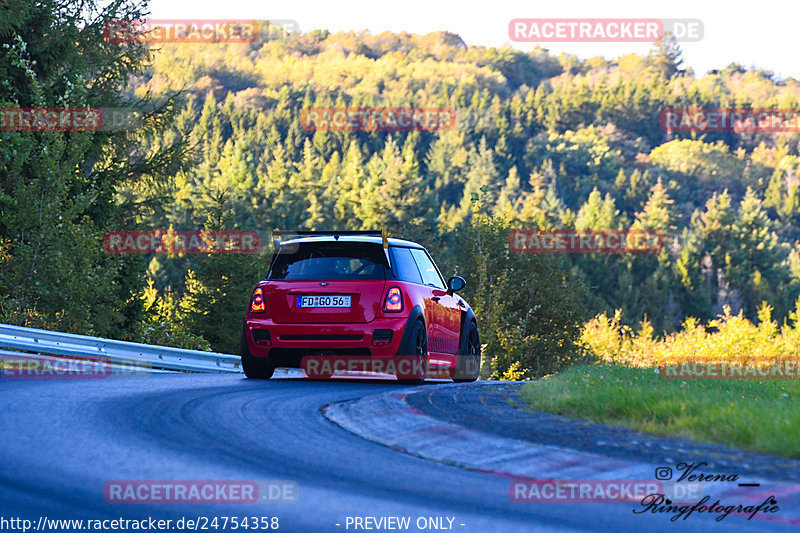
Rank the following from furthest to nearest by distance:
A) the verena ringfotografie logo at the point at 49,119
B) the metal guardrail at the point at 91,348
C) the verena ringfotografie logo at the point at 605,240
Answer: the verena ringfotografie logo at the point at 605,240, the verena ringfotografie logo at the point at 49,119, the metal guardrail at the point at 91,348

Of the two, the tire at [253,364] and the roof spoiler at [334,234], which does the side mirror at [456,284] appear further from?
the tire at [253,364]

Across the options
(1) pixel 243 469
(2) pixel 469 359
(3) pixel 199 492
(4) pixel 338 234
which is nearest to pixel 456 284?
(2) pixel 469 359

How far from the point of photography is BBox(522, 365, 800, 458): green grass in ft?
22.2

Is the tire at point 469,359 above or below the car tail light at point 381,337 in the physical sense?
below

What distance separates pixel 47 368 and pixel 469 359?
586 centimetres

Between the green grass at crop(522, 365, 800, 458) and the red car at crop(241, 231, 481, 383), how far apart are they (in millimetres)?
1865

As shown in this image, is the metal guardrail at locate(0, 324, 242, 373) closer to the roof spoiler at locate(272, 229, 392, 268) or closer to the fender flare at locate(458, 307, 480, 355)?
the roof spoiler at locate(272, 229, 392, 268)

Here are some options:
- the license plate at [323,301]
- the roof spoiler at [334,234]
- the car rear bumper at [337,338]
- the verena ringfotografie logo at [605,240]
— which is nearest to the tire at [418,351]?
the car rear bumper at [337,338]

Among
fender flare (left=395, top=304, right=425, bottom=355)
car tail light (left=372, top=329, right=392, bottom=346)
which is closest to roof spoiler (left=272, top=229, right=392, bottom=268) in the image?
fender flare (left=395, top=304, right=425, bottom=355)

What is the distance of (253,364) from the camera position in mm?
12336

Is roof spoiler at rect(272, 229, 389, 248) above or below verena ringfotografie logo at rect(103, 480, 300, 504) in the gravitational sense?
above

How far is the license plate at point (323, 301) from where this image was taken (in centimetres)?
1184

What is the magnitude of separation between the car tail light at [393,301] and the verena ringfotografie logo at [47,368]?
3.30 m

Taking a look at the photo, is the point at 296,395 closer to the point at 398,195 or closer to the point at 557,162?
the point at 398,195
